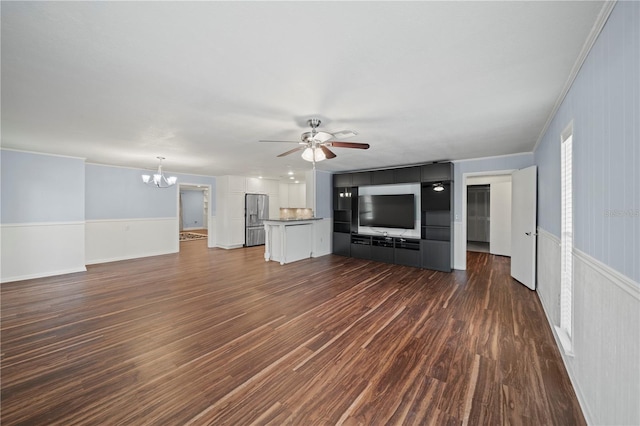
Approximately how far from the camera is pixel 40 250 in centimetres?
475

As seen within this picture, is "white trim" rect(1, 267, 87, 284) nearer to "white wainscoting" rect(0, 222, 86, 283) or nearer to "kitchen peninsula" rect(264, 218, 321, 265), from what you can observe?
"white wainscoting" rect(0, 222, 86, 283)

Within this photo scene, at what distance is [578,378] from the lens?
178 cm

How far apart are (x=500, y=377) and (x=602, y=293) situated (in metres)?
1.08

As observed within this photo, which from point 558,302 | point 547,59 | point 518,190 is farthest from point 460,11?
point 518,190

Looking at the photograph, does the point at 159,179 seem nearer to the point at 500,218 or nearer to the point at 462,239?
the point at 462,239

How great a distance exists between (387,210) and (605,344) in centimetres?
498

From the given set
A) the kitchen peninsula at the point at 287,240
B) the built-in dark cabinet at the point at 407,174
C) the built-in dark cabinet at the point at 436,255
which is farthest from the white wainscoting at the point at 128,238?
the built-in dark cabinet at the point at 436,255

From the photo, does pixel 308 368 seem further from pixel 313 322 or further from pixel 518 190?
pixel 518 190

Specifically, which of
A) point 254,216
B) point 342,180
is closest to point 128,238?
point 254,216

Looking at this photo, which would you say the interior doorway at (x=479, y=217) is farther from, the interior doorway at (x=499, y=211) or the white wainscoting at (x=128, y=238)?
the white wainscoting at (x=128, y=238)

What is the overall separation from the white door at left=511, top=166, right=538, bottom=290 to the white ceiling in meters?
1.08

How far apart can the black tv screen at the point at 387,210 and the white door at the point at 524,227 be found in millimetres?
1956

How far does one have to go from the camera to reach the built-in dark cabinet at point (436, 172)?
526cm

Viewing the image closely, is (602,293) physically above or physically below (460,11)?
below
